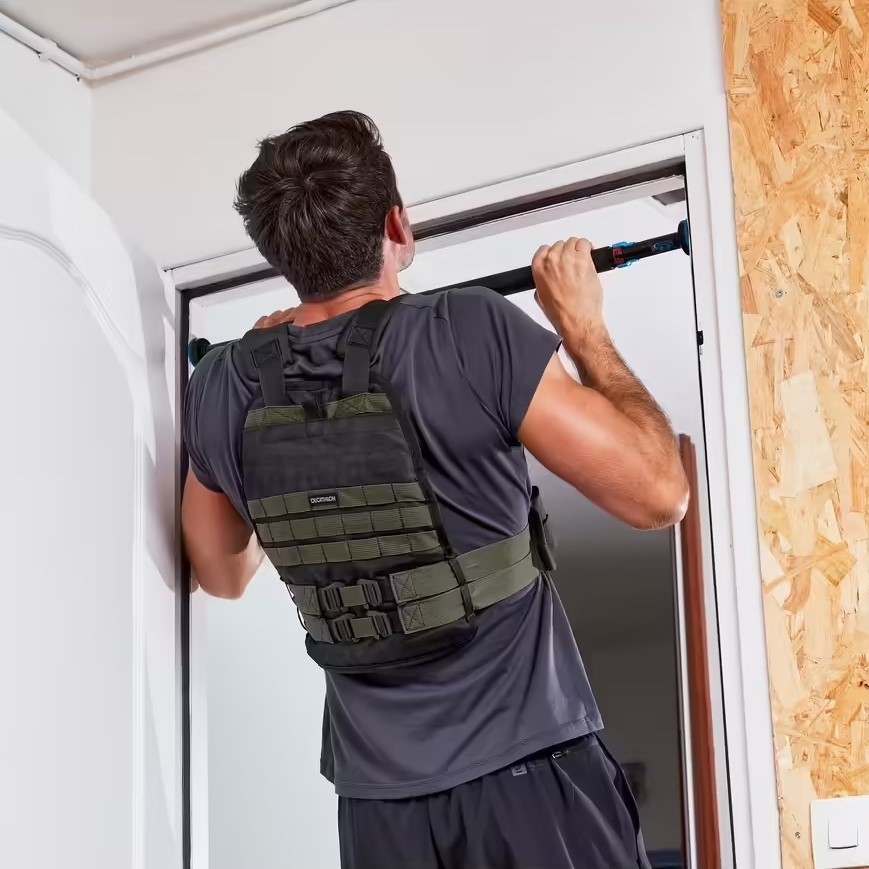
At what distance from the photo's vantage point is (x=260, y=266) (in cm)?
196

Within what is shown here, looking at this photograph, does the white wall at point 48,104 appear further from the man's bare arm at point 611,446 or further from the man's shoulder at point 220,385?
the man's bare arm at point 611,446

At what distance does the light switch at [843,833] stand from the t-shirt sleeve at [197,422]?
99cm

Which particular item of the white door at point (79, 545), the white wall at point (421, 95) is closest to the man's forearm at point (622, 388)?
the white wall at point (421, 95)

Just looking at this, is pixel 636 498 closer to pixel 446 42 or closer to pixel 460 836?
pixel 460 836

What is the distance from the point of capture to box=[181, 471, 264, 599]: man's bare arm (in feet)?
5.24

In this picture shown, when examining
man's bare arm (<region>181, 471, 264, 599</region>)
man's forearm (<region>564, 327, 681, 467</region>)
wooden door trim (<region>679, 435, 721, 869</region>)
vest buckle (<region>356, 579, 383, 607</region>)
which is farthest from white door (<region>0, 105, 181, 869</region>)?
wooden door trim (<region>679, 435, 721, 869</region>)

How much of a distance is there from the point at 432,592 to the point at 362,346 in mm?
319

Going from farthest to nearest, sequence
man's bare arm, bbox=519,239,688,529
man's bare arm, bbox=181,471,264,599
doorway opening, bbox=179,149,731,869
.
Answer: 1. doorway opening, bbox=179,149,731,869
2. man's bare arm, bbox=181,471,264,599
3. man's bare arm, bbox=519,239,688,529

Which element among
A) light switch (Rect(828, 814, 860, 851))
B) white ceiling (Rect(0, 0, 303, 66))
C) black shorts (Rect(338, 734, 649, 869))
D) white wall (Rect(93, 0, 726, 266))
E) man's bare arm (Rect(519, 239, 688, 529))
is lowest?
light switch (Rect(828, 814, 860, 851))

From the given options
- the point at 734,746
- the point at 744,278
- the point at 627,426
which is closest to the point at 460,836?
the point at 734,746

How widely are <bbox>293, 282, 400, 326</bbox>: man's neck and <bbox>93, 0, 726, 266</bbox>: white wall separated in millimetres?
475

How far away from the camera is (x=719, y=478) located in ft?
5.04

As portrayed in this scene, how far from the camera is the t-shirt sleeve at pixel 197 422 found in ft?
4.75

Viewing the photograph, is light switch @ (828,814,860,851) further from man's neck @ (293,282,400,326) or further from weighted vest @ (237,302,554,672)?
man's neck @ (293,282,400,326)
